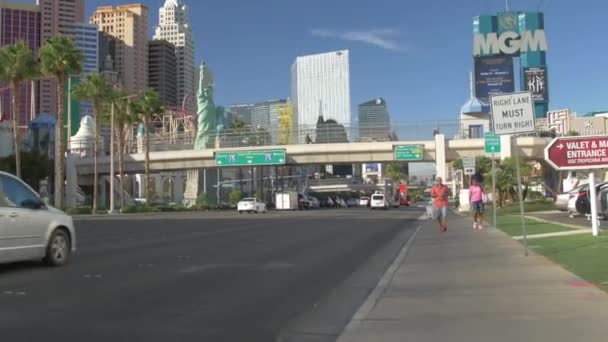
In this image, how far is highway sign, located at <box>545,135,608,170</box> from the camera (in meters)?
14.6

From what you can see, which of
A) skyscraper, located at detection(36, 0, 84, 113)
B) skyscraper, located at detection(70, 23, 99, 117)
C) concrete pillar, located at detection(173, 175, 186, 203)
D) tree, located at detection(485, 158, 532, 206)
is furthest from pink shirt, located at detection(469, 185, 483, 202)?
skyscraper, located at detection(70, 23, 99, 117)

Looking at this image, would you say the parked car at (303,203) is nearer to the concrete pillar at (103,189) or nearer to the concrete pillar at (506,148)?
the concrete pillar at (506,148)

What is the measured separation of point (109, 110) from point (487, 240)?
5135 centimetres

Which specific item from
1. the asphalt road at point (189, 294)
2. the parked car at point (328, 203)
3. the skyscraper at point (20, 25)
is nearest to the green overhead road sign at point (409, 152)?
the asphalt road at point (189, 294)

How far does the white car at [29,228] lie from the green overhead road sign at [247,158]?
49528 mm

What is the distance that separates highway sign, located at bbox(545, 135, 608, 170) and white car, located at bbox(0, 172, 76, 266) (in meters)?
10.4

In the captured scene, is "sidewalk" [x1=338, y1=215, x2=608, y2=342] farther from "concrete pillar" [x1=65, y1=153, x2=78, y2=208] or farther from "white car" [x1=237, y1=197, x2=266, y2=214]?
"concrete pillar" [x1=65, y1=153, x2=78, y2=208]

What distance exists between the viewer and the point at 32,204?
1120cm

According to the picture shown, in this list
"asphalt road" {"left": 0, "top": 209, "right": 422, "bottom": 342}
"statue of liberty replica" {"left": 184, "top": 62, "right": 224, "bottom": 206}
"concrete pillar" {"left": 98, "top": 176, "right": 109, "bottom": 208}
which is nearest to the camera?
"asphalt road" {"left": 0, "top": 209, "right": 422, "bottom": 342}

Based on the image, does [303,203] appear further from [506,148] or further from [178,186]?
[178,186]

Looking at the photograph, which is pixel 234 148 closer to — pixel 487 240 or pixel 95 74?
pixel 95 74

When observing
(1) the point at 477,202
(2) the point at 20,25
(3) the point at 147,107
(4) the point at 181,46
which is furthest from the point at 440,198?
(4) the point at 181,46

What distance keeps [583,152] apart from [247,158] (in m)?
49.9

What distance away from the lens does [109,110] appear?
205ft
